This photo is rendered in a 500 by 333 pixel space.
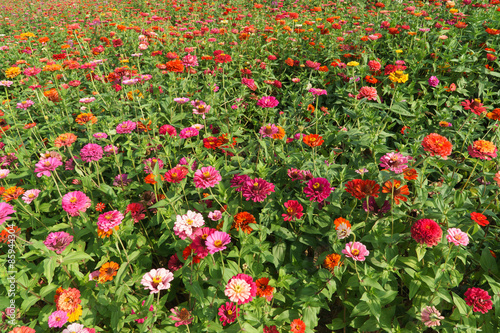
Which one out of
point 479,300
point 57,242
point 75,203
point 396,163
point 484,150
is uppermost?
point 484,150

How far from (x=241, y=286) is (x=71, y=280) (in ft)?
4.12

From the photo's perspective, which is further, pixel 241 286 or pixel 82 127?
pixel 82 127

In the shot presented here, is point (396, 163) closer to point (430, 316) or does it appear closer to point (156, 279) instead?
point (430, 316)

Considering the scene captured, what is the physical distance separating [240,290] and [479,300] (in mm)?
1391

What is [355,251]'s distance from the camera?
1728 millimetres

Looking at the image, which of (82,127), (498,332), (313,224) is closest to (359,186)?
(313,224)

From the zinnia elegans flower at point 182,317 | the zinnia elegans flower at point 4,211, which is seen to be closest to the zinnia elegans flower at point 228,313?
the zinnia elegans flower at point 182,317

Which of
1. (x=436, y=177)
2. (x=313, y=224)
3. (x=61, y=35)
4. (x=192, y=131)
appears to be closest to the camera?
(x=313, y=224)

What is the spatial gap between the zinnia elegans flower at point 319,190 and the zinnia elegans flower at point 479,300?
3.27 ft

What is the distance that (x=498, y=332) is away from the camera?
5.51 feet

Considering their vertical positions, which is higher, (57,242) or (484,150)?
(484,150)

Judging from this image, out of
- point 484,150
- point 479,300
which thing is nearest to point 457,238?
point 479,300

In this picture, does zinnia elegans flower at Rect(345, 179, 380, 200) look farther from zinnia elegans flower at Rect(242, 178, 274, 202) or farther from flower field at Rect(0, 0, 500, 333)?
zinnia elegans flower at Rect(242, 178, 274, 202)

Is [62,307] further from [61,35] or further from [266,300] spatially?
[61,35]
